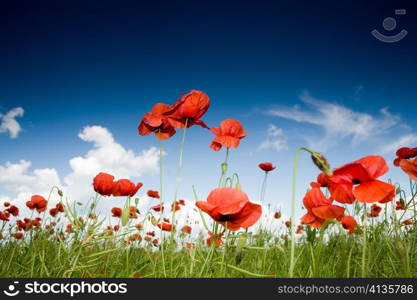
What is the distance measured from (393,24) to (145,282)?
1.86 meters

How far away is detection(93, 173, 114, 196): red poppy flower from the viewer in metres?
1.78

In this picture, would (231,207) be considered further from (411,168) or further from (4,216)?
(4,216)

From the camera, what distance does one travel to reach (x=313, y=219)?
4.32 ft

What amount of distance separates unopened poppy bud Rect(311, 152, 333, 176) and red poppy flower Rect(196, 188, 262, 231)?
0.21 meters

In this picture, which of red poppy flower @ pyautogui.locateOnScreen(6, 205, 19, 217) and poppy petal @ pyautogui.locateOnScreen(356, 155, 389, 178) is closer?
poppy petal @ pyautogui.locateOnScreen(356, 155, 389, 178)

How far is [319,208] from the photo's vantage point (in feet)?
3.76

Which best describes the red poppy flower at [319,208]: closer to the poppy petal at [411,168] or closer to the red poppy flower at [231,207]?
the red poppy flower at [231,207]

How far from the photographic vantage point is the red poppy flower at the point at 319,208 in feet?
3.71

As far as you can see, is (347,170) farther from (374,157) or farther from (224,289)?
(224,289)

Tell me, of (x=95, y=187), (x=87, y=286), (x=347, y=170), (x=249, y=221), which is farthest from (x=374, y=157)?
(x=95, y=187)

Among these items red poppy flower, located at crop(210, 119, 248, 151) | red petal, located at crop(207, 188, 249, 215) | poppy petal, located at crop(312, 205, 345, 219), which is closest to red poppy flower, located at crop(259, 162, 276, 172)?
red poppy flower, located at crop(210, 119, 248, 151)

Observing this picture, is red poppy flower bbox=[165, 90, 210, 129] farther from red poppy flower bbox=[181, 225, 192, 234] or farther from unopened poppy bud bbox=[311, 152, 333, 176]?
red poppy flower bbox=[181, 225, 192, 234]

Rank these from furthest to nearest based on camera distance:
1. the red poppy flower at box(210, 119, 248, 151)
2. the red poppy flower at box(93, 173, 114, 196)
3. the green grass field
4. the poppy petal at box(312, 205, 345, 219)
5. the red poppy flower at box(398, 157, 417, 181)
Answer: the red poppy flower at box(93, 173, 114, 196)
the red poppy flower at box(210, 119, 248, 151)
the red poppy flower at box(398, 157, 417, 181)
the green grass field
the poppy petal at box(312, 205, 345, 219)

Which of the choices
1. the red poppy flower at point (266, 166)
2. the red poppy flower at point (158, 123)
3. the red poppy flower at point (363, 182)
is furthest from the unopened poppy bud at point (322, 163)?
the red poppy flower at point (266, 166)
